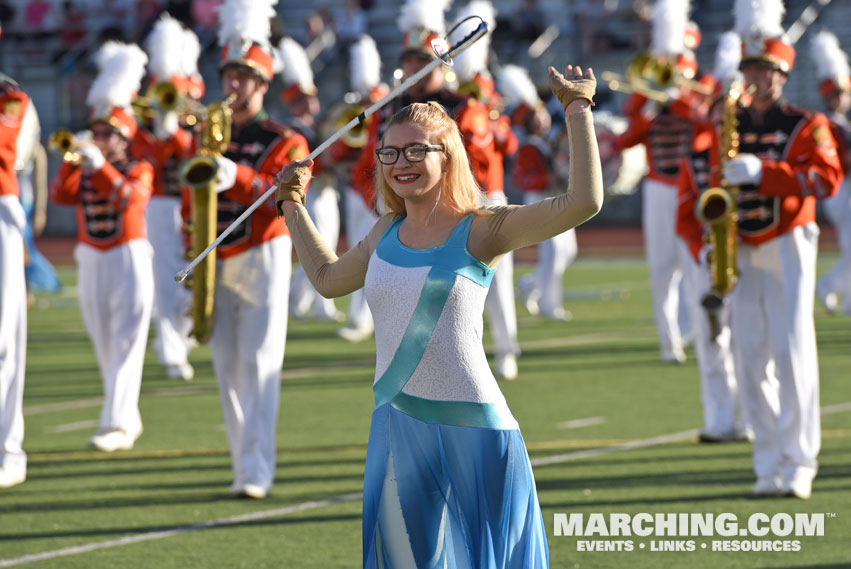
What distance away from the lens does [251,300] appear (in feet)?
21.8

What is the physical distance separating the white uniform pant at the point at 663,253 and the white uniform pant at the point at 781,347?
153 inches

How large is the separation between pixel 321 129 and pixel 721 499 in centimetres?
1051

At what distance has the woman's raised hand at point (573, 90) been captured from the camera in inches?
143

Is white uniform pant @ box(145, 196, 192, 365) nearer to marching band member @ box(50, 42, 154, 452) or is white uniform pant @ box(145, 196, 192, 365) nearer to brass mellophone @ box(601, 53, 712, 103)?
marching band member @ box(50, 42, 154, 452)

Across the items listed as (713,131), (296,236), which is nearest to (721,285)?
(713,131)

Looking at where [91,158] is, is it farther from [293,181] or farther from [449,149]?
[449,149]

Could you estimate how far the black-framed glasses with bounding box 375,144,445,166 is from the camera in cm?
385

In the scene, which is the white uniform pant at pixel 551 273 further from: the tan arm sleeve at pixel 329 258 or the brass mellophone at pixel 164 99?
the tan arm sleeve at pixel 329 258

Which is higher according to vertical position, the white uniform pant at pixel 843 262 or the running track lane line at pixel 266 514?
the white uniform pant at pixel 843 262

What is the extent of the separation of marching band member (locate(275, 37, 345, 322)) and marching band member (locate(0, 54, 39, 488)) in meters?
7.43

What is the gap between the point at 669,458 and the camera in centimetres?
742

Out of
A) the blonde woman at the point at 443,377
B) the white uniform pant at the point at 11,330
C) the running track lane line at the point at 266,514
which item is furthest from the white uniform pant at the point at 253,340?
the blonde woman at the point at 443,377

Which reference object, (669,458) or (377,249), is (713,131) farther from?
(377,249)

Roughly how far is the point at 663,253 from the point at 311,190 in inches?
199
